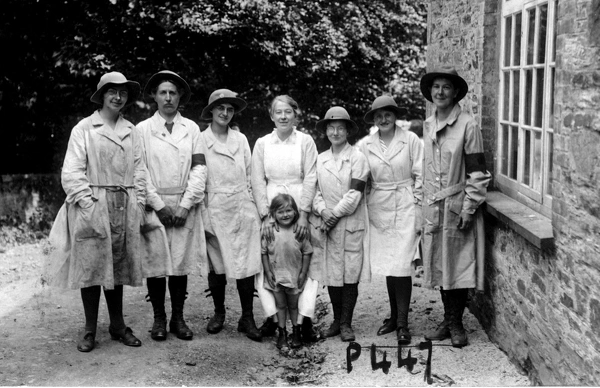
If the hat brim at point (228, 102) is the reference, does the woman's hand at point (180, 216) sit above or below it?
below

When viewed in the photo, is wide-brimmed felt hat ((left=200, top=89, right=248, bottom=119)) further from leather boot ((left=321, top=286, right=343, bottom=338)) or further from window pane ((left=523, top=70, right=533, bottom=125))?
window pane ((left=523, top=70, right=533, bottom=125))

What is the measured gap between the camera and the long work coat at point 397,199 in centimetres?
556

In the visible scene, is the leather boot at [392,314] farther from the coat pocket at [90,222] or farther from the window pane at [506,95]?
the coat pocket at [90,222]

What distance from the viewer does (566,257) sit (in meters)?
4.01

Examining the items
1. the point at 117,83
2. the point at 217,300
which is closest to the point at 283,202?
the point at 217,300

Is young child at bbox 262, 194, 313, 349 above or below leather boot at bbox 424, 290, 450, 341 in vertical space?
above

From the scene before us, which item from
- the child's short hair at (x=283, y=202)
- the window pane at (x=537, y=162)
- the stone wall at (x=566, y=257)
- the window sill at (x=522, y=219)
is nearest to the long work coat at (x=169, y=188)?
the child's short hair at (x=283, y=202)

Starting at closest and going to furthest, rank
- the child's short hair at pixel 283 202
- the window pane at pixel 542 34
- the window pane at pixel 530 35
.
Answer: the window pane at pixel 542 34, the window pane at pixel 530 35, the child's short hair at pixel 283 202

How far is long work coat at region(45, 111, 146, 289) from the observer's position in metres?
5.16

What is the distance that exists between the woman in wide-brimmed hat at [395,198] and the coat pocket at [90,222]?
80.7 inches

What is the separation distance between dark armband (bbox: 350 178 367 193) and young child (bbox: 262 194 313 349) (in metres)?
0.46

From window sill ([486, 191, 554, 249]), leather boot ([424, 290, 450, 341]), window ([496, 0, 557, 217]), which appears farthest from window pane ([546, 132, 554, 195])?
leather boot ([424, 290, 450, 341])

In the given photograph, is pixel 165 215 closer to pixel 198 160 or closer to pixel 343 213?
pixel 198 160

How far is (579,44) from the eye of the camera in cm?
384
